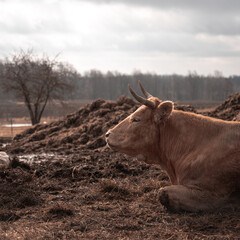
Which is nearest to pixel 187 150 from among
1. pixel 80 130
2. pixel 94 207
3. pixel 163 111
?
pixel 163 111

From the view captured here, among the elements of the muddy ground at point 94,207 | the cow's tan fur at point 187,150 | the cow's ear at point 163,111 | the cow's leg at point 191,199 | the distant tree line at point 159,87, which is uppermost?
the distant tree line at point 159,87

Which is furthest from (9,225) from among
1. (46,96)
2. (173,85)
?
(173,85)

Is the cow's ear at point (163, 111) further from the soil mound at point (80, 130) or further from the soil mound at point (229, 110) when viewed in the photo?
the soil mound at point (229, 110)

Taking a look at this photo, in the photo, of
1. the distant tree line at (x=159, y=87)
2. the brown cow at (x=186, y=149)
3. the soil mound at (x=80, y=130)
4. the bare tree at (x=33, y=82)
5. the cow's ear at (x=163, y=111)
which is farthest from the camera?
the distant tree line at (x=159, y=87)

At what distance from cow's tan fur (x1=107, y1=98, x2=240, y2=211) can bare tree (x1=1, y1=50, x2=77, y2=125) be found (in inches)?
1032

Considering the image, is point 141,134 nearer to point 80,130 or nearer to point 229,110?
point 229,110

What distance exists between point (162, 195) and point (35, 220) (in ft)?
6.01

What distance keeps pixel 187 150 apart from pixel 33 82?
2952 cm

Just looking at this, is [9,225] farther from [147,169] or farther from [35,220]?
[147,169]

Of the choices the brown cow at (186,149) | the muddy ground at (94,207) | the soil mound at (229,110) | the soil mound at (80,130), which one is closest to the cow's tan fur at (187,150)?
the brown cow at (186,149)

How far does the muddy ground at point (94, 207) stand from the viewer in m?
4.55

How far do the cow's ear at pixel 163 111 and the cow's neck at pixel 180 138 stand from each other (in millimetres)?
156

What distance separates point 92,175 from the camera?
798cm

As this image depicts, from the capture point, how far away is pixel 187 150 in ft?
18.0
